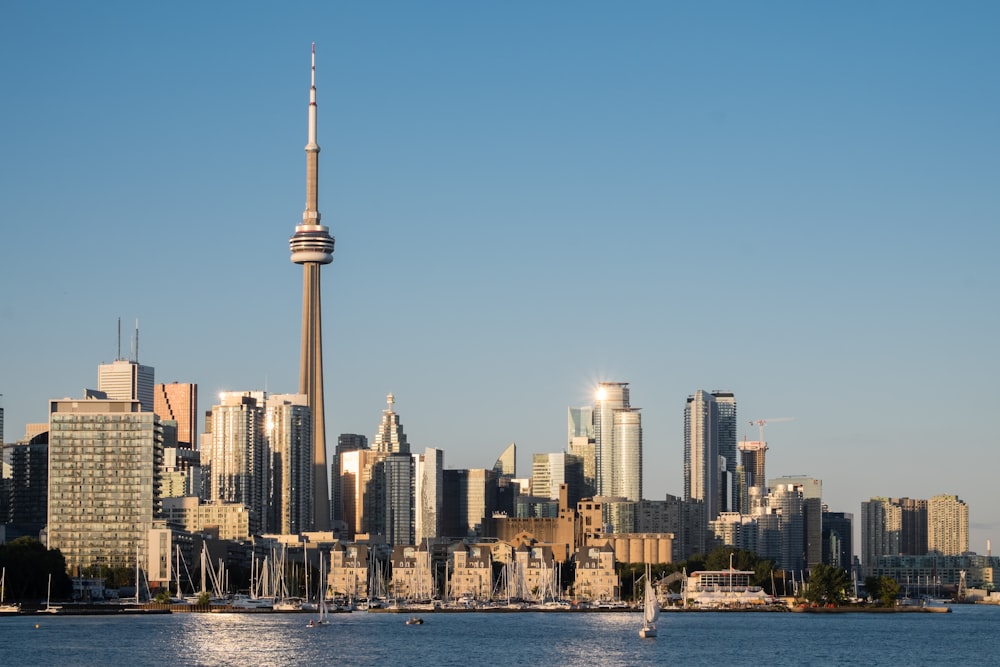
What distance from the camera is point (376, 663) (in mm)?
138875

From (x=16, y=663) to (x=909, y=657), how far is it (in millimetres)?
71971

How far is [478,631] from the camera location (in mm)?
188000

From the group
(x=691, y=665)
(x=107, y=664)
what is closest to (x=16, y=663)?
(x=107, y=664)

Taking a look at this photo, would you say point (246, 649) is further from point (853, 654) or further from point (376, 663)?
point (853, 654)

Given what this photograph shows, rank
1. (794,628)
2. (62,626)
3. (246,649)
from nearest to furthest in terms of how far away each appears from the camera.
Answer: (246,649) → (62,626) → (794,628)

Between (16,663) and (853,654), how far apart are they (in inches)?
2681

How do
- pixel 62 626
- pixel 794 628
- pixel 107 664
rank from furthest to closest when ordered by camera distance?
pixel 794 628 → pixel 62 626 → pixel 107 664

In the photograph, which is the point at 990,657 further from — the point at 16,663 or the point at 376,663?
the point at 16,663

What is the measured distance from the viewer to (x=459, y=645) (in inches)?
6383

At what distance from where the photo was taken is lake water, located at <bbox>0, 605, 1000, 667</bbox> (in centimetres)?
14262

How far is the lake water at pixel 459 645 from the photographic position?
14262 cm

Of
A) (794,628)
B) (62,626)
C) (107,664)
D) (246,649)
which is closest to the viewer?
(107,664)

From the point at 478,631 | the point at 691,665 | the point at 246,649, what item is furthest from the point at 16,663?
the point at 478,631

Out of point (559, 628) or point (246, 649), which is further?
point (559, 628)
